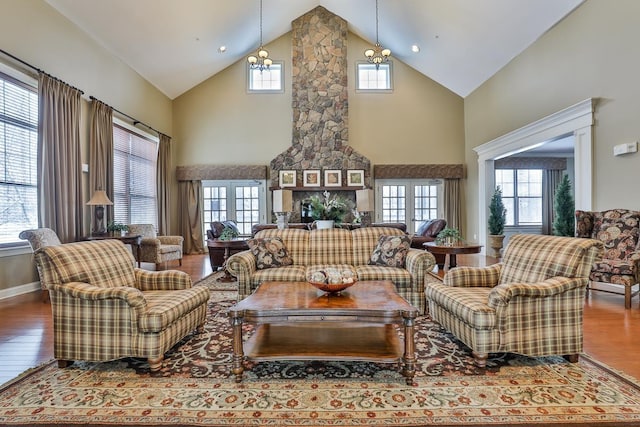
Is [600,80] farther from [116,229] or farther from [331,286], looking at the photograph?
[116,229]

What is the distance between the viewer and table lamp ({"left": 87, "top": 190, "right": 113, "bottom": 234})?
5.43m

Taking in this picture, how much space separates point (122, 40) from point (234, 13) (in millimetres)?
2374

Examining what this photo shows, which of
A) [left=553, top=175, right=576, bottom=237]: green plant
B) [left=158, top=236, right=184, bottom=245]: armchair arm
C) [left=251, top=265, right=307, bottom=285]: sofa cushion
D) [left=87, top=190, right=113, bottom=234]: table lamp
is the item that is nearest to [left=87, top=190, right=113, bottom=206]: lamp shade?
[left=87, top=190, right=113, bottom=234]: table lamp

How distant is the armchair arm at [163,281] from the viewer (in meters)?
3.07

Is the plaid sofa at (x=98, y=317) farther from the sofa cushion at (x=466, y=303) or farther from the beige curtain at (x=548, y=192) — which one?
the beige curtain at (x=548, y=192)

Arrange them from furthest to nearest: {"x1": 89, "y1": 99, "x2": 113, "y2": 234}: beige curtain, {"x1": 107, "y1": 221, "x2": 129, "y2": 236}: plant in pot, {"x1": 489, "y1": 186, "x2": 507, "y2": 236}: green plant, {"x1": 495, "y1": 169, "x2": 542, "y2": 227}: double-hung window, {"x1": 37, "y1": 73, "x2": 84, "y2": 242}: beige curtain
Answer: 1. {"x1": 495, "y1": 169, "x2": 542, "y2": 227}: double-hung window
2. {"x1": 489, "y1": 186, "x2": 507, "y2": 236}: green plant
3. {"x1": 89, "y1": 99, "x2": 113, "y2": 234}: beige curtain
4. {"x1": 107, "y1": 221, "x2": 129, "y2": 236}: plant in pot
5. {"x1": 37, "y1": 73, "x2": 84, "y2": 242}: beige curtain

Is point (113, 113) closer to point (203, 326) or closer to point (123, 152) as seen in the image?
point (123, 152)

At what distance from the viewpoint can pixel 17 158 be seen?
183 inches

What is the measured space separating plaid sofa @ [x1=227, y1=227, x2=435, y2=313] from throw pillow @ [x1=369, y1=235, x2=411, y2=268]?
0.25 ft

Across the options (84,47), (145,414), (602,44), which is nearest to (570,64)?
(602,44)

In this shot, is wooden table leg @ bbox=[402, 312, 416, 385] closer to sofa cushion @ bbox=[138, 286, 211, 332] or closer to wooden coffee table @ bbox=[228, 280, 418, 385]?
wooden coffee table @ bbox=[228, 280, 418, 385]

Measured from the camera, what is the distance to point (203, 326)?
325cm

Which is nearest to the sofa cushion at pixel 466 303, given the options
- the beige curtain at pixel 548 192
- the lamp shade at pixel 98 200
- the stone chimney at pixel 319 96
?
the lamp shade at pixel 98 200

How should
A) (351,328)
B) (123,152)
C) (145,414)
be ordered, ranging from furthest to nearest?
(123,152)
(351,328)
(145,414)
